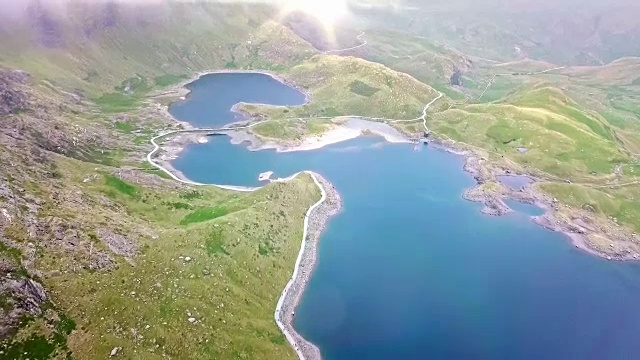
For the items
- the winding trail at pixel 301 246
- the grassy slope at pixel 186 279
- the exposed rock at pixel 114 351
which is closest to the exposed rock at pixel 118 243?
the grassy slope at pixel 186 279

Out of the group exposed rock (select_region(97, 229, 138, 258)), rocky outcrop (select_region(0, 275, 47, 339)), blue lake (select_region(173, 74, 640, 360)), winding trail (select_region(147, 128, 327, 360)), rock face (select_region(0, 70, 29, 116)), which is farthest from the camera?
rock face (select_region(0, 70, 29, 116))

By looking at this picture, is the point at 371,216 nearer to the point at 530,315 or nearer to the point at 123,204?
the point at 530,315

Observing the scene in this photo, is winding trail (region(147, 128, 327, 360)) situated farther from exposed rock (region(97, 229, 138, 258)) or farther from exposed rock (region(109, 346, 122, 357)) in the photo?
exposed rock (region(109, 346, 122, 357))

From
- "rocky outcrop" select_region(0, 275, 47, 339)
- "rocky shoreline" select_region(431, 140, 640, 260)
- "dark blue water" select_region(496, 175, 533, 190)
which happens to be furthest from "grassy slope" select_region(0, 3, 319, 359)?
"dark blue water" select_region(496, 175, 533, 190)

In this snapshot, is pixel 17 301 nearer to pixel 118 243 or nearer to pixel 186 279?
pixel 118 243

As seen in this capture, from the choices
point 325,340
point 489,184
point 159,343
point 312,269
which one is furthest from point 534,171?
point 159,343

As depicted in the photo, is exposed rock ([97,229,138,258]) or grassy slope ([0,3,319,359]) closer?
grassy slope ([0,3,319,359])
